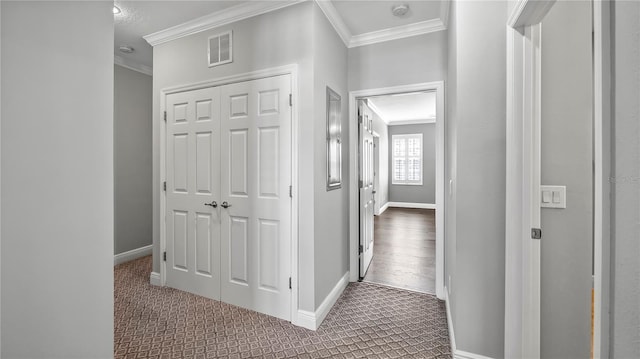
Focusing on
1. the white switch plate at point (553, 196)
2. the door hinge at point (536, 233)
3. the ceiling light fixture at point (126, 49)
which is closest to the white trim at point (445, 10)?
the white switch plate at point (553, 196)

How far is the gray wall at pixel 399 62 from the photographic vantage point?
288cm

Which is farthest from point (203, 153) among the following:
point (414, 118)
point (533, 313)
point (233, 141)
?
point (414, 118)

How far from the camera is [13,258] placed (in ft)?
2.57

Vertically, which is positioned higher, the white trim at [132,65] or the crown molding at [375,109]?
the crown molding at [375,109]

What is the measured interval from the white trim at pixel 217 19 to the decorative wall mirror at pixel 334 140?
844mm

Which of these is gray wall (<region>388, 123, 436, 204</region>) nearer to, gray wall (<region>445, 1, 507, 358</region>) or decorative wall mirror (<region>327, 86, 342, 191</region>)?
decorative wall mirror (<region>327, 86, 342, 191</region>)

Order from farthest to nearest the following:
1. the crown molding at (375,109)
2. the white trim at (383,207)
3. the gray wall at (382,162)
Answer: the white trim at (383,207), the gray wall at (382,162), the crown molding at (375,109)

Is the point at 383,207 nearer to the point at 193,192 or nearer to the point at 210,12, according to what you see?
the point at 193,192

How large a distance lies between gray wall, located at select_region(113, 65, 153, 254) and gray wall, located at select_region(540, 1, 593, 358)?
4.51m

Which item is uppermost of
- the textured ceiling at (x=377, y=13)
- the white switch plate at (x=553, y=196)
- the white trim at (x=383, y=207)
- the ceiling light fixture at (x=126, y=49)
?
the ceiling light fixture at (x=126, y=49)

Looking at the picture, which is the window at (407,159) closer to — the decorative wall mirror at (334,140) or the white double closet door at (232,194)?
the decorative wall mirror at (334,140)

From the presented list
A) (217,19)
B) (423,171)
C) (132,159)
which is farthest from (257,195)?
(423,171)

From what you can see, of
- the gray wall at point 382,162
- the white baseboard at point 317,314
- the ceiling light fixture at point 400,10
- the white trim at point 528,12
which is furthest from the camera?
the gray wall at point 382,162

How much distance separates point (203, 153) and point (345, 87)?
1.64m
